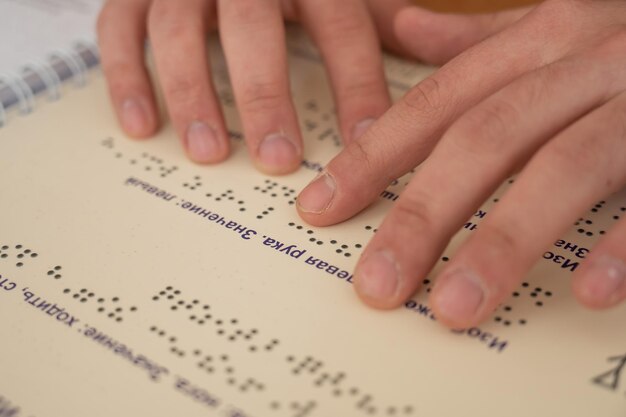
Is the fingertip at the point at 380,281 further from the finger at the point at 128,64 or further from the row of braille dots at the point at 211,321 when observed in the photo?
the finger at the point at 128,64

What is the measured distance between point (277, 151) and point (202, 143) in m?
0.08

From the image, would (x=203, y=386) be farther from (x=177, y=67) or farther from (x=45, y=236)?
(x=177, y=67)

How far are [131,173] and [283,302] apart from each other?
0.25 meters

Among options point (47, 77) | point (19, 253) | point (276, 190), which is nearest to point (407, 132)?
point (276, 190)

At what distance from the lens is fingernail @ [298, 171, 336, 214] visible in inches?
26.0

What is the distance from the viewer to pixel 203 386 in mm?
517

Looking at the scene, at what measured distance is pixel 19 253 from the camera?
2.14 feet

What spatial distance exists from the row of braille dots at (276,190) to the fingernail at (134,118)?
16 cm

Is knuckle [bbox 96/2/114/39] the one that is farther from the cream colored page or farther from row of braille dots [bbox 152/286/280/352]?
row of braille dots [bbox 152/286/280/352]

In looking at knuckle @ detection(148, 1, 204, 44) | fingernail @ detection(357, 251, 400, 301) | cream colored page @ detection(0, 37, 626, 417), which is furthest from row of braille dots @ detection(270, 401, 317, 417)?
knuckle @ detection(148, 1, 204, 44)

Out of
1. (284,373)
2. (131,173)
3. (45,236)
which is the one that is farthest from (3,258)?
(284,373)

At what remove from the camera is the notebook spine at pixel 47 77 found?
858mm

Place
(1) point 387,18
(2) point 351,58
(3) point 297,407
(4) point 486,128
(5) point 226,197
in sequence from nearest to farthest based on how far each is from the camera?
(3) point 297,407, (4) point 486,128, (5) point 226,197, (2) point 351,58, (1) point 387,18

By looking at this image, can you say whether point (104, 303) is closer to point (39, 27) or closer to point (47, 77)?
point (47, 77)
